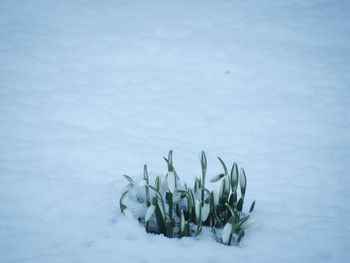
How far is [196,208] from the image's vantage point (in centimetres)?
175

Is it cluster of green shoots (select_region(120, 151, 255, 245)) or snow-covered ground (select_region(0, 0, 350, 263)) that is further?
snow-covered ground (select_region(0, 0, 350, 263))

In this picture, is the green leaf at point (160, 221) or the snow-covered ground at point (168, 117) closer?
the green leaf at point (160, 221)

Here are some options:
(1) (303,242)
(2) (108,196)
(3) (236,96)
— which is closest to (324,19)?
(3) (236,96)

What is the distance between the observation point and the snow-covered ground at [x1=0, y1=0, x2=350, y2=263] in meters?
1.84

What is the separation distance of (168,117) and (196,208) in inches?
67.3

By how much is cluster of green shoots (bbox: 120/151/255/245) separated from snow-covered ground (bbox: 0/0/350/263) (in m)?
0.09

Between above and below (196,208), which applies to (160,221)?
below

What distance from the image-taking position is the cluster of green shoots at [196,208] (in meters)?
1.70

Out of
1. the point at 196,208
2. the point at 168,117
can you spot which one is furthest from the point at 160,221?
the point at 168,117

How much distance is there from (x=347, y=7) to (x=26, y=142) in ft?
19.9

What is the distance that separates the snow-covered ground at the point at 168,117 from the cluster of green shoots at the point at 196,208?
89 millimetres

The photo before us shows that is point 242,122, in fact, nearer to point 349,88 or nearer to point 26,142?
point 349,88

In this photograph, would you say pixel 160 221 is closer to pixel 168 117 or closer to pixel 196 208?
pixel 196 208

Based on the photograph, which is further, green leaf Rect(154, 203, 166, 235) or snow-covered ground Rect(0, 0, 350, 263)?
snow-covered ground Rect(0, 0, 350, 263)
